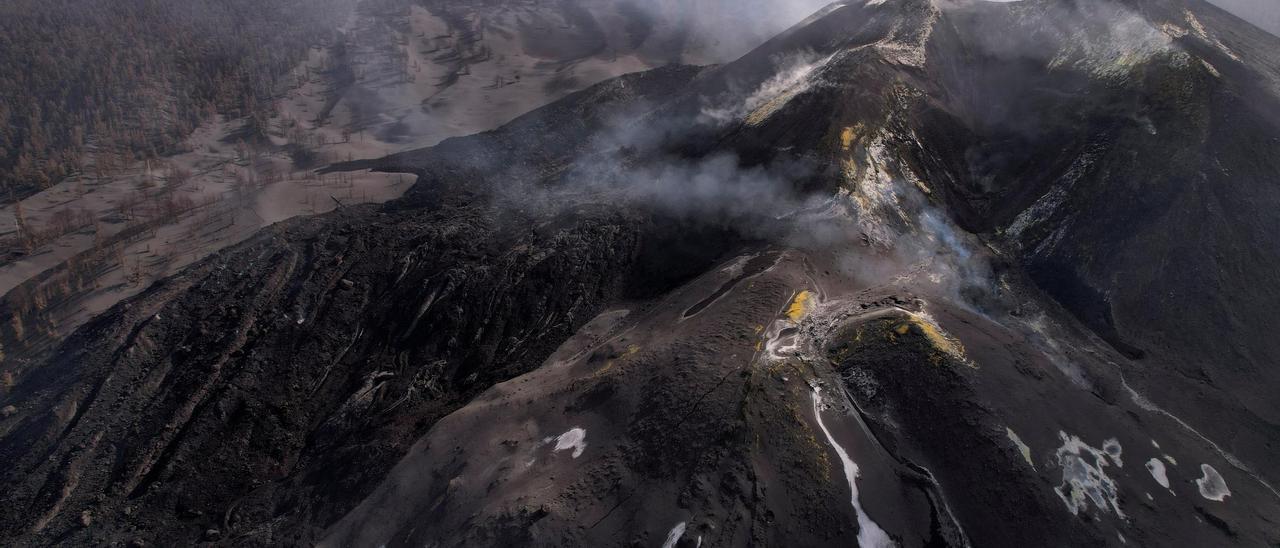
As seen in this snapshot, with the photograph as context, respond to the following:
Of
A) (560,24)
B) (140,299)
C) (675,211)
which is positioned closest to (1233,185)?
(675,211)

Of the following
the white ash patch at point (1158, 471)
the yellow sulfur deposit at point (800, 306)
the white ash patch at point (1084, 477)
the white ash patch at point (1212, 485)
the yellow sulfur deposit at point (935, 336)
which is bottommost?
the white ash patch at point (1212, 485)

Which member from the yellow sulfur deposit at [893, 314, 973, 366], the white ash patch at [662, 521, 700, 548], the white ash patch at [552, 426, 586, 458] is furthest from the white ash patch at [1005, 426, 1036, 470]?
the white ash patch at [552, 426, 586, 458]

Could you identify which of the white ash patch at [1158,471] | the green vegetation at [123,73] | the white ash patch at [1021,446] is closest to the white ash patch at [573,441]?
the white ash patch at [1021,446]

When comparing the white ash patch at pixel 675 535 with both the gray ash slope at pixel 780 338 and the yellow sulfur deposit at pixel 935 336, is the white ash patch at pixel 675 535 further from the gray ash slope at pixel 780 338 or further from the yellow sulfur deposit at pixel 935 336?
the yellow sulfur deposit at pixel 935 336

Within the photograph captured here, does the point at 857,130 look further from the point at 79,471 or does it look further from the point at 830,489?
the point at 79,471

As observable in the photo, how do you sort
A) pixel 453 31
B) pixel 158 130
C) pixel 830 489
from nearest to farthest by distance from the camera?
pixel 830 489, pixel 158 130, pixel 453 31

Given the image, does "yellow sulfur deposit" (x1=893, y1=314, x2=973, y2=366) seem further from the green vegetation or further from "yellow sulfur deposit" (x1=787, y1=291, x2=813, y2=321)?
the green vegetation

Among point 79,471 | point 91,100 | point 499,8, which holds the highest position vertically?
point 499,8

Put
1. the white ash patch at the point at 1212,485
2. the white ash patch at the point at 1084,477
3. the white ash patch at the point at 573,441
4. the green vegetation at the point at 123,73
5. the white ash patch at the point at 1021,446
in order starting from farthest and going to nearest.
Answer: the green vegetation at the point at 123,73 → the white ash patch at the point at 573,441 → the white ash patch at the point at 1212,485 → the white ash patch at the point at 1021,446 → the white ash patch at the point at 1084,477

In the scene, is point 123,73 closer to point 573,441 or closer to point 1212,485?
point 573,441
